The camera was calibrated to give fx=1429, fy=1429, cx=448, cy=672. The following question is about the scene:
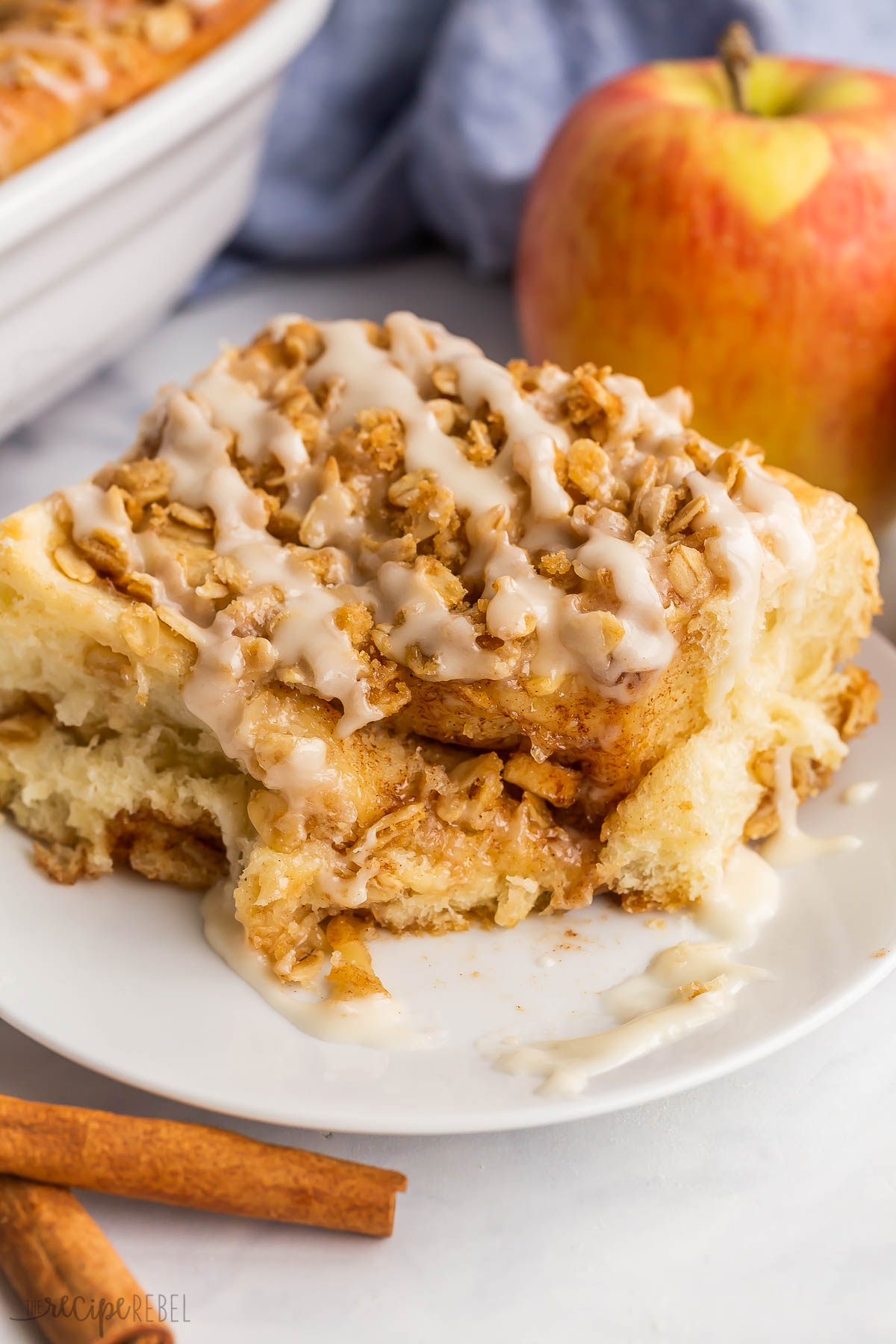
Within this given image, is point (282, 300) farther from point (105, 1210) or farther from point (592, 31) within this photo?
point (105, 1210)

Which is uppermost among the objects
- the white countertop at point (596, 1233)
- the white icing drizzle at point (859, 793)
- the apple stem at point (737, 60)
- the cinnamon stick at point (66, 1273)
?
the apple stem at point (737, 60)

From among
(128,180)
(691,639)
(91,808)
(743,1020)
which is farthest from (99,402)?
(743,1020)

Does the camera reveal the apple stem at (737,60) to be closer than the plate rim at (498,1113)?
No

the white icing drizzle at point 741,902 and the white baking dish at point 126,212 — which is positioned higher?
the white baking dish at point 126,212

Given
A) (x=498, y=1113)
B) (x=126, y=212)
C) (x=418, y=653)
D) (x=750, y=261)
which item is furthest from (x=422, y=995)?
(x=126, y=212)

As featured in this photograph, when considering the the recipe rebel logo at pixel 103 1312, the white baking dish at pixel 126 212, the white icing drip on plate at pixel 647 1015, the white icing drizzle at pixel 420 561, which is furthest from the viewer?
the white baking dish at pixel 126 212

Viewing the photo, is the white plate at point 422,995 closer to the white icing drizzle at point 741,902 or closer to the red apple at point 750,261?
the white icing drizzle at point 741,902

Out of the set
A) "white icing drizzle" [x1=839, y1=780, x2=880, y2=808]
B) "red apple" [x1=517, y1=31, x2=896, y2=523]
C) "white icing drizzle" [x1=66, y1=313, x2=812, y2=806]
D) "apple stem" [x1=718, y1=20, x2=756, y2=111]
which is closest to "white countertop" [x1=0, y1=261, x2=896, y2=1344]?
"white icing drizzle" [x1=839, y1=780, x2=880, y2=808]

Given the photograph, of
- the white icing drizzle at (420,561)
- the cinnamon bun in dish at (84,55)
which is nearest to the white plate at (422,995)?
the white icing drizzle at (420,561)
